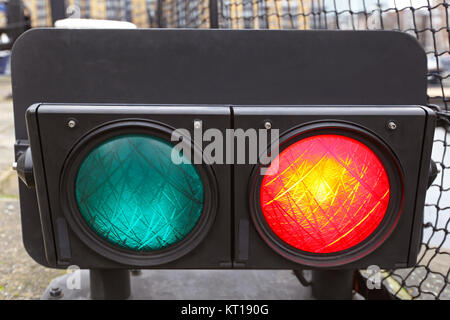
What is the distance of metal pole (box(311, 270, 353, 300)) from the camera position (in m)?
1.14

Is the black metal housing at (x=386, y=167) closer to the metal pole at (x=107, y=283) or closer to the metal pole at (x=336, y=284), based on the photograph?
the metal pole at (x=336, y=284)

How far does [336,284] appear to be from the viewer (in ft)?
3.77

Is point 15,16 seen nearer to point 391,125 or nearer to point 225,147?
point 225,147

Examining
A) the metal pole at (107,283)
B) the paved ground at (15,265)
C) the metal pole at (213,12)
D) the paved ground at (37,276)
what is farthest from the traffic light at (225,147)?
the paved ground at (15,265)

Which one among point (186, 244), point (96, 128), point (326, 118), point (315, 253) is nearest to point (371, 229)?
point (315, 253)

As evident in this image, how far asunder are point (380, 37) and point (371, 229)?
377 mm

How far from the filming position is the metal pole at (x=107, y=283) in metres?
1.12

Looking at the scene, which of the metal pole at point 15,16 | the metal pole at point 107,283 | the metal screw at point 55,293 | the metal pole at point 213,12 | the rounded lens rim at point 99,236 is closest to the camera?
the rounded lens rim at point 99,236

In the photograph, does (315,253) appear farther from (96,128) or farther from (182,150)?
(96,128)

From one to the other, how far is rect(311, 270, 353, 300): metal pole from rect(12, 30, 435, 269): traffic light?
→ 1.31ft

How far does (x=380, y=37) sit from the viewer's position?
2.53ft

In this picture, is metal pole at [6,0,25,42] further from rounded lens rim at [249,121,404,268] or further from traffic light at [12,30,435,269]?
rounded lens rim at [249,121,404,268]

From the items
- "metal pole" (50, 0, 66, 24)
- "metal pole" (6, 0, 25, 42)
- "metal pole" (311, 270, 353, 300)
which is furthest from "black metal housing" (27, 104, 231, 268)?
"metal pole" (6, 0, 25, 42)

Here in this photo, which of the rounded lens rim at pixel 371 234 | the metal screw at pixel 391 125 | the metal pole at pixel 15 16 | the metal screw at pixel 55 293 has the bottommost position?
the metal screw at pixel 55 293
